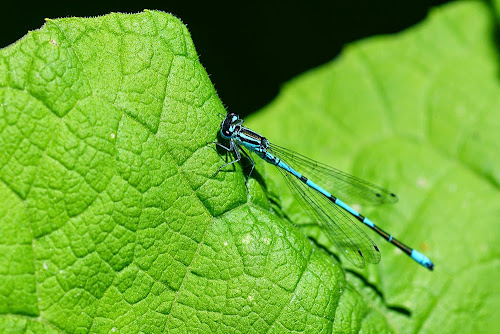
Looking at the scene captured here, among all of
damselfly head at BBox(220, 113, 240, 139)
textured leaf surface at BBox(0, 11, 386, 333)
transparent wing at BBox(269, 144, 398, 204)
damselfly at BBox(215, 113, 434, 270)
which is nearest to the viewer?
textured leaf surface at BBox(0, 11, 386, 333)

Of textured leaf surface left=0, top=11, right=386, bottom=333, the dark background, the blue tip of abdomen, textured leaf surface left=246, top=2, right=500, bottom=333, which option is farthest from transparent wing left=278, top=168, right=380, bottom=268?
the dark background

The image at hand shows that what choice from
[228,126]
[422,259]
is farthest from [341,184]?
[228,126]

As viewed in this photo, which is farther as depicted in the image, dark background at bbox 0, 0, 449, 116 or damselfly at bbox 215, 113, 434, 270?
dark background at bbox 0, 0, 449, 116

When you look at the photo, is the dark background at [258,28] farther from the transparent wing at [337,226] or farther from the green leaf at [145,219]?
the green leaf at [145,219]

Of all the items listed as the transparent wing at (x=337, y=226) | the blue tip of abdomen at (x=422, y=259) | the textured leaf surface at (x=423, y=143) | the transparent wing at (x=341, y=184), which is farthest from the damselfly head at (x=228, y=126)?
the blue tip of abdomen at (x=422, y=259)

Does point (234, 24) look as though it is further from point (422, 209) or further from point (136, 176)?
point (136, 176)

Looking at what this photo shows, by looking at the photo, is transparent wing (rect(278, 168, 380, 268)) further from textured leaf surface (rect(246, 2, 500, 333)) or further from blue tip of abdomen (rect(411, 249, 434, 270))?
blue tip of abdomen (rect(411, 249, 434, 270))
